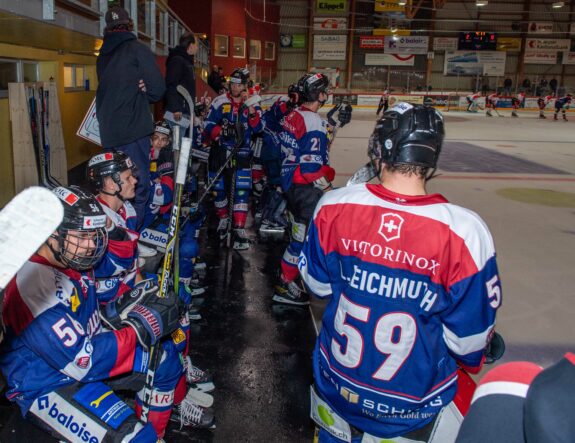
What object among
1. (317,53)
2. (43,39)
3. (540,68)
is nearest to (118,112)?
(43,39)

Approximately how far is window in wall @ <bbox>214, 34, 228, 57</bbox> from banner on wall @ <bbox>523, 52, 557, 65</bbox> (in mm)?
19685

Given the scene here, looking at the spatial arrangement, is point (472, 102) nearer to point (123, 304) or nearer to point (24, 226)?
point (123, 304)

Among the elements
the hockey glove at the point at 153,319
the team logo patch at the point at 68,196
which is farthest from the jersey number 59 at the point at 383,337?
the team logo patch at the point at 68,196

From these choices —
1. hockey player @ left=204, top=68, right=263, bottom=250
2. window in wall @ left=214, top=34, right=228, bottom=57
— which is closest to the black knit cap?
hockey player @ left=204, top=68, right=263, bottom=250

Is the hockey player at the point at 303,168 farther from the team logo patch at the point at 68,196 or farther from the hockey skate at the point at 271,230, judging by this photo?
the team logo patch at the point at 68,196

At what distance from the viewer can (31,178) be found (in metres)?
5.14

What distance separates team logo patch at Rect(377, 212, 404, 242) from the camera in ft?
5.49

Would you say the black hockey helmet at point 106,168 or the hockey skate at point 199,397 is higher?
the black hockey helmet at point 106,168

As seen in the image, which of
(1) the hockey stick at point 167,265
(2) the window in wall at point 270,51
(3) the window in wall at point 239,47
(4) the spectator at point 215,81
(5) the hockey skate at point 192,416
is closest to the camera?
(1) the hockey stick at point 167,265

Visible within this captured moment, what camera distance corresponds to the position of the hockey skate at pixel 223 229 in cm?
649

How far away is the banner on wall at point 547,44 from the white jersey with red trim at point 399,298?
3705cm

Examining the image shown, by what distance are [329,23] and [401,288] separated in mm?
34086

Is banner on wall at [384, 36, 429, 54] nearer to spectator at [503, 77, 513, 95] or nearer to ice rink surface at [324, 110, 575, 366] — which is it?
spectator at [503, 77, 513, 95]

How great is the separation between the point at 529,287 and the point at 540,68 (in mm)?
34316
